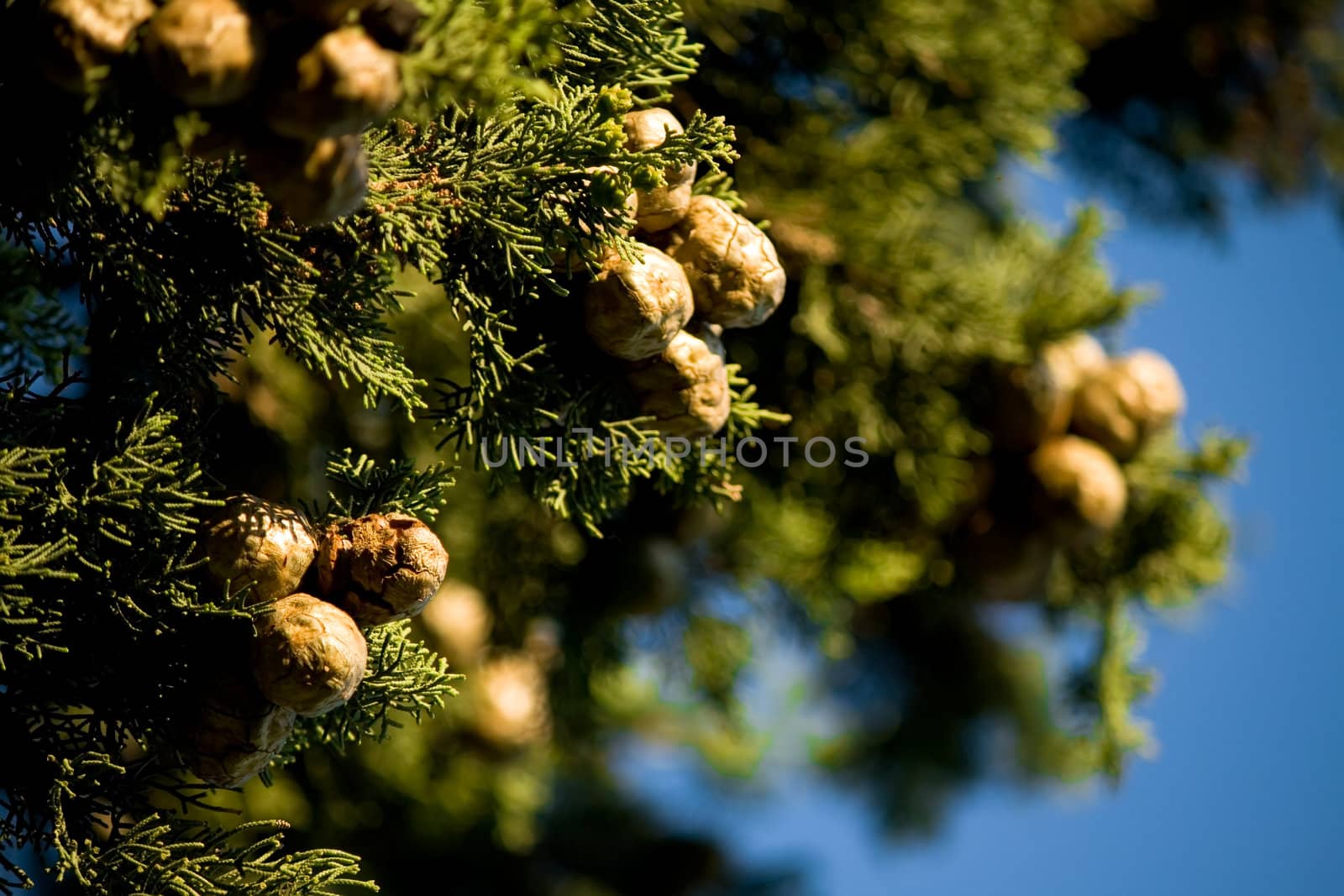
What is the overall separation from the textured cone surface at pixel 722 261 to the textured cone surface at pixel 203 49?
0.34 meters

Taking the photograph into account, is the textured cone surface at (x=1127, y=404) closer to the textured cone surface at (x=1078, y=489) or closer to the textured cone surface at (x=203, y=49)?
the textured cone surface at (x=1078, y=489)

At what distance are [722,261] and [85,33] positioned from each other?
16.5 inches

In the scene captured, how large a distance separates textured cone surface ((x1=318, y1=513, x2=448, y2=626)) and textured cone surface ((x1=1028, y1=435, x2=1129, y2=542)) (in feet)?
2.74

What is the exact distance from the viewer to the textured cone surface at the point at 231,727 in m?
0.73

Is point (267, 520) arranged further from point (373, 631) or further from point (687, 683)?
point (687, 683)

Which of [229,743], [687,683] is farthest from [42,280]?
[687,683]

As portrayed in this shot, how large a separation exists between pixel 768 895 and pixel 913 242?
1.48 metres

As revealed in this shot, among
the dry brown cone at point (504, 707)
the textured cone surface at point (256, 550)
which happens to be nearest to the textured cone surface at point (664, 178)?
the textured cone surface at point (256, 550)

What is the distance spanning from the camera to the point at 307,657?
0.70m

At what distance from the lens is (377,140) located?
0.78 m

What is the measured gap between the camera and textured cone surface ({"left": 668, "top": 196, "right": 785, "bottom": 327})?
864 millimetres

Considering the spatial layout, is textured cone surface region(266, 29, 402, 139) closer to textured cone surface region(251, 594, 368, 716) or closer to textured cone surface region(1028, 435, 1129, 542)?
textured cone surface region(251, 594, 368, 716)

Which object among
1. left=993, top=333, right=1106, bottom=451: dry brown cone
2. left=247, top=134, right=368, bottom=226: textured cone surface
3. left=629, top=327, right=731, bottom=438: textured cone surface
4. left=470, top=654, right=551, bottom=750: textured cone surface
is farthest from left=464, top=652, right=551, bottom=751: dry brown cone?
left=247, top=134, right=368, bottom=226: textured cone surface

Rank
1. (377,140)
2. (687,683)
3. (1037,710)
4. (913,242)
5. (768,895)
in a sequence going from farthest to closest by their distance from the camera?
(768,895), (1037,710), (687,683), (913,242), (377,140)
